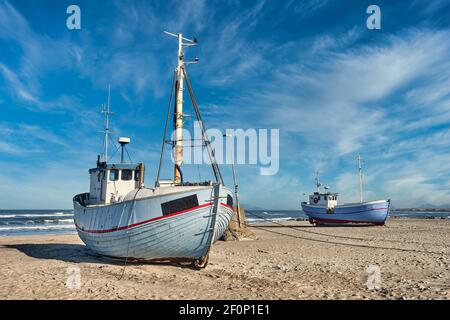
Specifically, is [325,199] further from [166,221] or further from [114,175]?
[166,221]

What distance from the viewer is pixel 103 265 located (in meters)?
15.9

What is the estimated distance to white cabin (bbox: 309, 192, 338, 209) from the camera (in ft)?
161

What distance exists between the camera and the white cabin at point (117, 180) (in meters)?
18.2

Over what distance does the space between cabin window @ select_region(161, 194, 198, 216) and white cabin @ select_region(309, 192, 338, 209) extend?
38539 mm

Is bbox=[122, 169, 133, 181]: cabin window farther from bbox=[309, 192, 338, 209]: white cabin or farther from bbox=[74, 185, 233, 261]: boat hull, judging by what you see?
bbox=[309, 192, 338, 209]: white cabin

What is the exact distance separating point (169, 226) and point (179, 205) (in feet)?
3.13

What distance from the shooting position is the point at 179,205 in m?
13.9

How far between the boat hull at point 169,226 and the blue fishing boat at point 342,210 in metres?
35.3

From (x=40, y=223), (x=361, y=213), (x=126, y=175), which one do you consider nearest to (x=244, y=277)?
(x=126, y=175)

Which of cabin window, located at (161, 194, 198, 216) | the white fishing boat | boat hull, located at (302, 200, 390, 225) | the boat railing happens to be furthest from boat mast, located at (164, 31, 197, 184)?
boat hull, located at (302, 200, 390, 225)

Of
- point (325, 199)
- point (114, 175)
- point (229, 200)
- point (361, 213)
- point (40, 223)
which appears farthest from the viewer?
point (40, 223)

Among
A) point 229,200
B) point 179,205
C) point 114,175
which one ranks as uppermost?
point 114,175

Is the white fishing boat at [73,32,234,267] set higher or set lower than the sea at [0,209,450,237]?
higher
